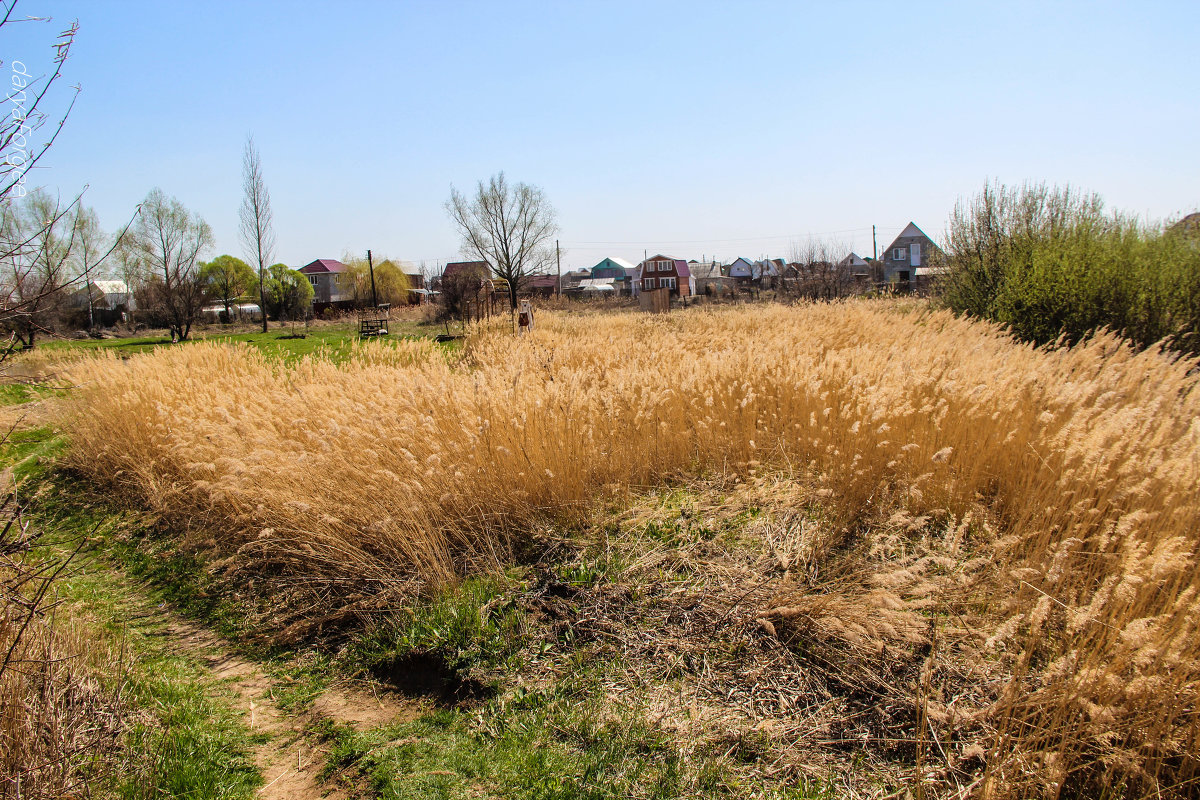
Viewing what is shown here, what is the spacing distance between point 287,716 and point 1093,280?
37.3ft

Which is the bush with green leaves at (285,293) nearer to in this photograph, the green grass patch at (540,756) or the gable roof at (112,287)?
the gable roof at (112,287)

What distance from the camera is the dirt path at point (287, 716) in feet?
8.75

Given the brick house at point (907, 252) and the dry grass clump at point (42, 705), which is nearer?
the dry grass clump at point (42, 705)

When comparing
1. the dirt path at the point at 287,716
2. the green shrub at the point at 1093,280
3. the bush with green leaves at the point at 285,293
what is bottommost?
the dirt path at the point at 287,716

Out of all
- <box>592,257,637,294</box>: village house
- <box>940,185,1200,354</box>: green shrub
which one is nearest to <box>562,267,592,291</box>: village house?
<box>592,257,637,294</box>: village house

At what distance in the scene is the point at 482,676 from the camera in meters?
3.22

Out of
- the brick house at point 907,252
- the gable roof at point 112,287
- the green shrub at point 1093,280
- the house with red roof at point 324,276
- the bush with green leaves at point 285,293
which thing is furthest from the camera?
the house with red roof at point 324,276

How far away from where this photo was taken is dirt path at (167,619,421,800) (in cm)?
267

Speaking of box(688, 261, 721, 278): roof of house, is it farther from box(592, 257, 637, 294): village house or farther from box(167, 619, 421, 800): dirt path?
box(167, 619, 421, 800): dirt path

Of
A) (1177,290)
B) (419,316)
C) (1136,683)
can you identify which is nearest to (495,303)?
(419,316)

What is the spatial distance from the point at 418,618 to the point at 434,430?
163cm

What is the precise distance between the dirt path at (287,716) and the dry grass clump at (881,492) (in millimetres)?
763

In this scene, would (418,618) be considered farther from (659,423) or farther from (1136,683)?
(1136,683)

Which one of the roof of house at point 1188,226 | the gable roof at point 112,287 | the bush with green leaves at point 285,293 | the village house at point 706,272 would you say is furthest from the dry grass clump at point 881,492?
the village house at point 706,272
